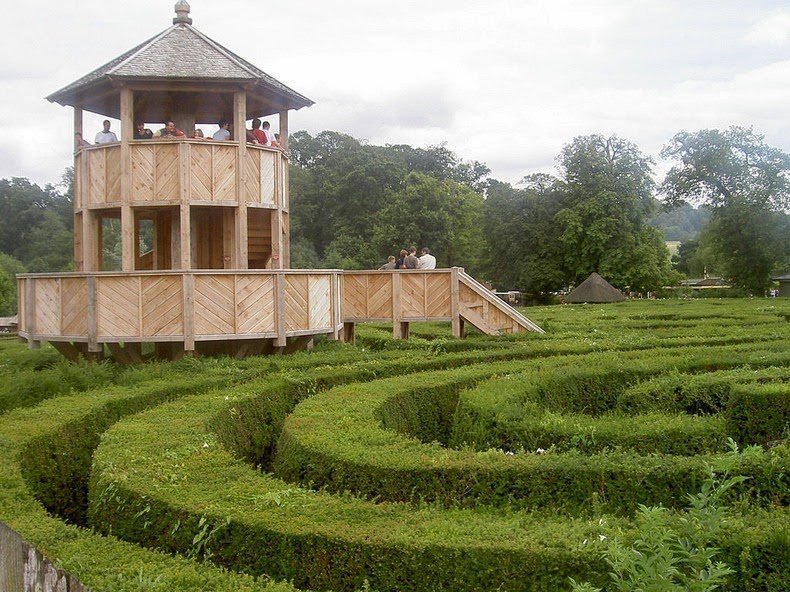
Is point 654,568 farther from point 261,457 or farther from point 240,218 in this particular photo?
point 240,218

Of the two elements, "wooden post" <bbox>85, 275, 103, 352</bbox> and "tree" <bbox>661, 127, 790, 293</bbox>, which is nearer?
"wooden post" <bbox>85, 275, 103, 352</bbox>

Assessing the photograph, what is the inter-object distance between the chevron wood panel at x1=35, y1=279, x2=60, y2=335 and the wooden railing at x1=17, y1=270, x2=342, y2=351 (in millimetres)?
21

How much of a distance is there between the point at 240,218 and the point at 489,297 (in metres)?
7.42

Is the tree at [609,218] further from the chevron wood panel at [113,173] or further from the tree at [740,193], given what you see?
the chevron wood panel at [113,173]

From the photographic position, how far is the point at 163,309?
17.4 m

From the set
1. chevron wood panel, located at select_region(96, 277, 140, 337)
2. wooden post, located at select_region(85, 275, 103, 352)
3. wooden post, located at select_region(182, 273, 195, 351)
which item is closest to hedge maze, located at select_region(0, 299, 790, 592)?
wooden post, located at select_region(182, 273, 195, 351)

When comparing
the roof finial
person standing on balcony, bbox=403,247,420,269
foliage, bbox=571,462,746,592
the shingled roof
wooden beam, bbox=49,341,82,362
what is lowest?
foliage, bbox=571,462,746,592

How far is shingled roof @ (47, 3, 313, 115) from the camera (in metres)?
19.6

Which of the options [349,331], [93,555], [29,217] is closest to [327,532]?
[93,555]

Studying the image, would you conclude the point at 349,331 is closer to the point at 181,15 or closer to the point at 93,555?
the point at 181,15

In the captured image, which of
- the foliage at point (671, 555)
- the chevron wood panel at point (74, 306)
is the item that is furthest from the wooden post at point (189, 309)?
the foliage at point (671, 555)

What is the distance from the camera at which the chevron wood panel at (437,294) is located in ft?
77.2

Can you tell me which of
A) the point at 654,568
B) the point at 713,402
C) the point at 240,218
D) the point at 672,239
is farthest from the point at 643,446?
the point at 672,239

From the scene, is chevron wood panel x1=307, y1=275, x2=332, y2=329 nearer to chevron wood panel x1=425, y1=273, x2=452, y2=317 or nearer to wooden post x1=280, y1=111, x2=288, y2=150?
chevron wood panel x1=425, y1=273, x2=452, y2=317
